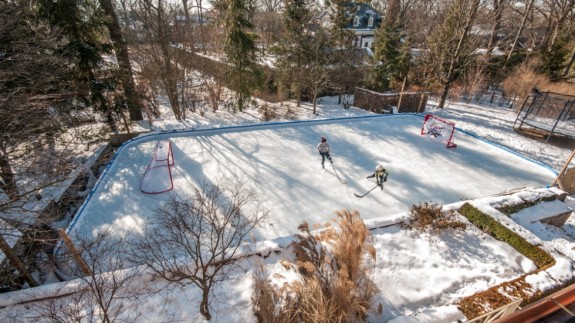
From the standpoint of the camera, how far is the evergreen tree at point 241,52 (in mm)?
14532

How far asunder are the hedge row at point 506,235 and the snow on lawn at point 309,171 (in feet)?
4.15

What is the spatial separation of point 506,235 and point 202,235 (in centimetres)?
685

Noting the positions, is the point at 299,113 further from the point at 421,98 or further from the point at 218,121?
the point at 421,98

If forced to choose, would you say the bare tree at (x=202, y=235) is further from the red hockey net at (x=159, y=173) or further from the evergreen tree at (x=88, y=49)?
the evergreen tree at (x=88, y=49)

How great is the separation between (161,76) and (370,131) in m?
11.3

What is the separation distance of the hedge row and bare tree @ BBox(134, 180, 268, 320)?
5.20 meters

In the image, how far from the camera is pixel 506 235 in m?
5.92

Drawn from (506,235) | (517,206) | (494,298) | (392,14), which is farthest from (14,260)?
(392,14)

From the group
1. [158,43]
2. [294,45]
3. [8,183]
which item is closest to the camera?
[8,183]

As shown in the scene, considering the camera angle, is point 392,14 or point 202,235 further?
point 392,14

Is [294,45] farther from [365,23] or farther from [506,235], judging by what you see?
[365,23]

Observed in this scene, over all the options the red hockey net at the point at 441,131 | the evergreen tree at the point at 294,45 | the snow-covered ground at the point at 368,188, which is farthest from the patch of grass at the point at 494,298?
the evergreen tree at the point at 294,45

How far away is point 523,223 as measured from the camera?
677 cm

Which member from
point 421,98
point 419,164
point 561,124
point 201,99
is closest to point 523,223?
point 419,164
